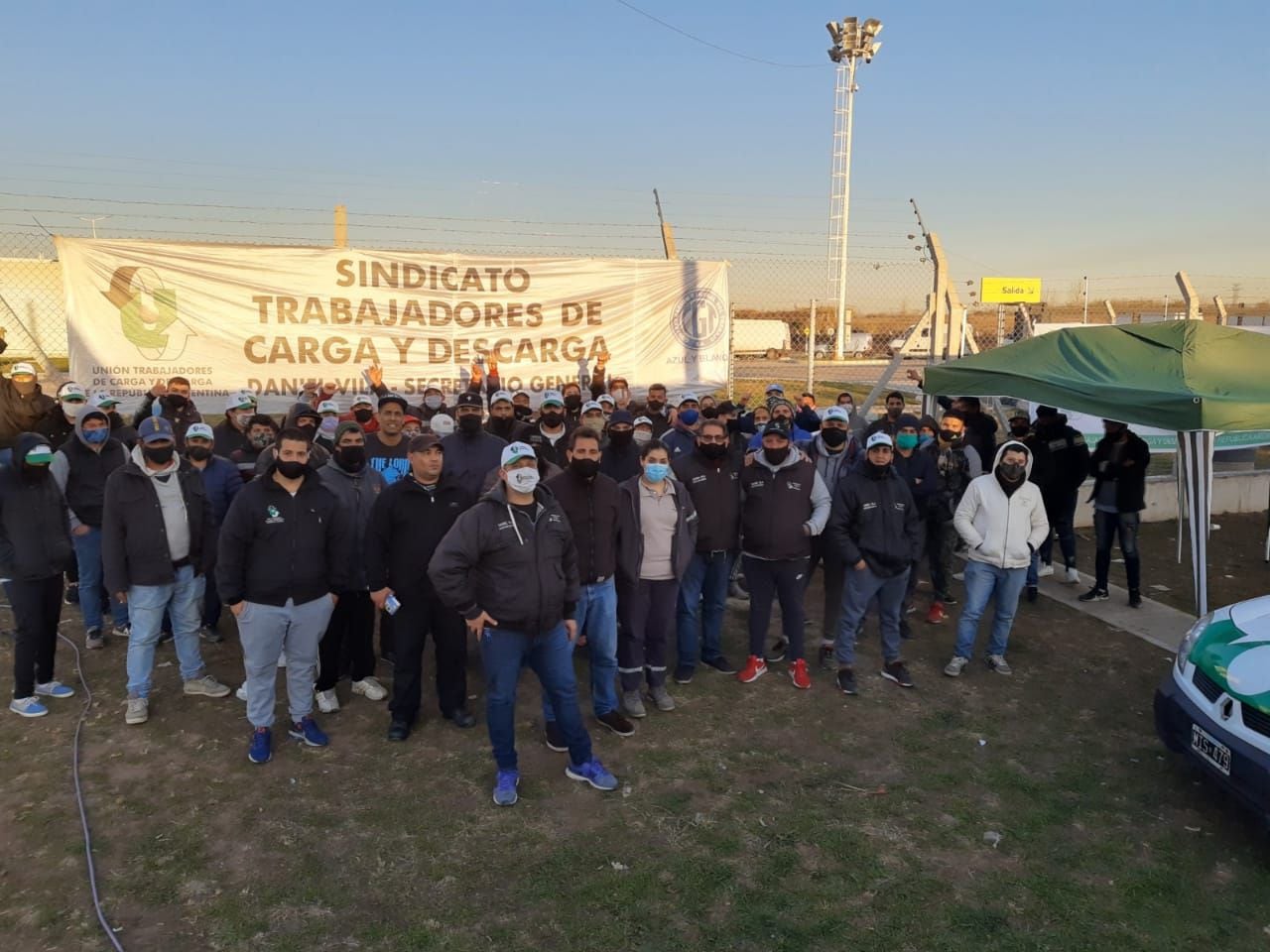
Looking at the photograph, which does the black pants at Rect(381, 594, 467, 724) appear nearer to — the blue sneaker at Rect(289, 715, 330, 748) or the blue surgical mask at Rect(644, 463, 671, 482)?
the blue sneaker at Rect(289, 715, 330, 748)

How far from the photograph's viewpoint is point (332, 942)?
10.1 ft

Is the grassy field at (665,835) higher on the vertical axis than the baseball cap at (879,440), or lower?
lower

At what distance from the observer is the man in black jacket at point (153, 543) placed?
15.0 ft

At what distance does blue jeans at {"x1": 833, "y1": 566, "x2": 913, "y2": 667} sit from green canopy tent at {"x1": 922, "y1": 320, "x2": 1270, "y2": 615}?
84.8 inches

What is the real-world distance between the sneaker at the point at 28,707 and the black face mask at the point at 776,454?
486 cm

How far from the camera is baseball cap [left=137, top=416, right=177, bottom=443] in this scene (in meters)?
4.58

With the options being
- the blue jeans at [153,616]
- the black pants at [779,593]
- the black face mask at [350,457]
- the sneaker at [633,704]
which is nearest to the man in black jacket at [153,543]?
the blue jeans at [153,616]

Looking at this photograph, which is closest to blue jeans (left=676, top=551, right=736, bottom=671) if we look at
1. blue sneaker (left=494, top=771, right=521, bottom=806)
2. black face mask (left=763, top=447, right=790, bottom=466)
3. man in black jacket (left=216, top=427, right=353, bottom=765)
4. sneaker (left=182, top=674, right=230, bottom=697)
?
black face mask (left=763, top=447, right=790, bottom=466)

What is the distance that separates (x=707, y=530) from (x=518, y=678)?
1.81m

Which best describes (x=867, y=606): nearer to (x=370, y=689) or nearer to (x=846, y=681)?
(x=846, y=681)

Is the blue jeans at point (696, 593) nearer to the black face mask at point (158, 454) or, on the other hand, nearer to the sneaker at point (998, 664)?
the sneaker at point (998, 664)

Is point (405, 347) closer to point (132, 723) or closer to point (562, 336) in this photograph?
point (562, 336)

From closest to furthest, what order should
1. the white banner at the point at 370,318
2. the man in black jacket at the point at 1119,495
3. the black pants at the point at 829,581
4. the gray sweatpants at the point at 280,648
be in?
the gray sweatpants at the point at 280,648 < the black pants at the point at 829,581 < the man in black jacket at the point at 1119,495 < the white banner at the point at 370,318

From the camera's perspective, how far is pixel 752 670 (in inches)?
217
